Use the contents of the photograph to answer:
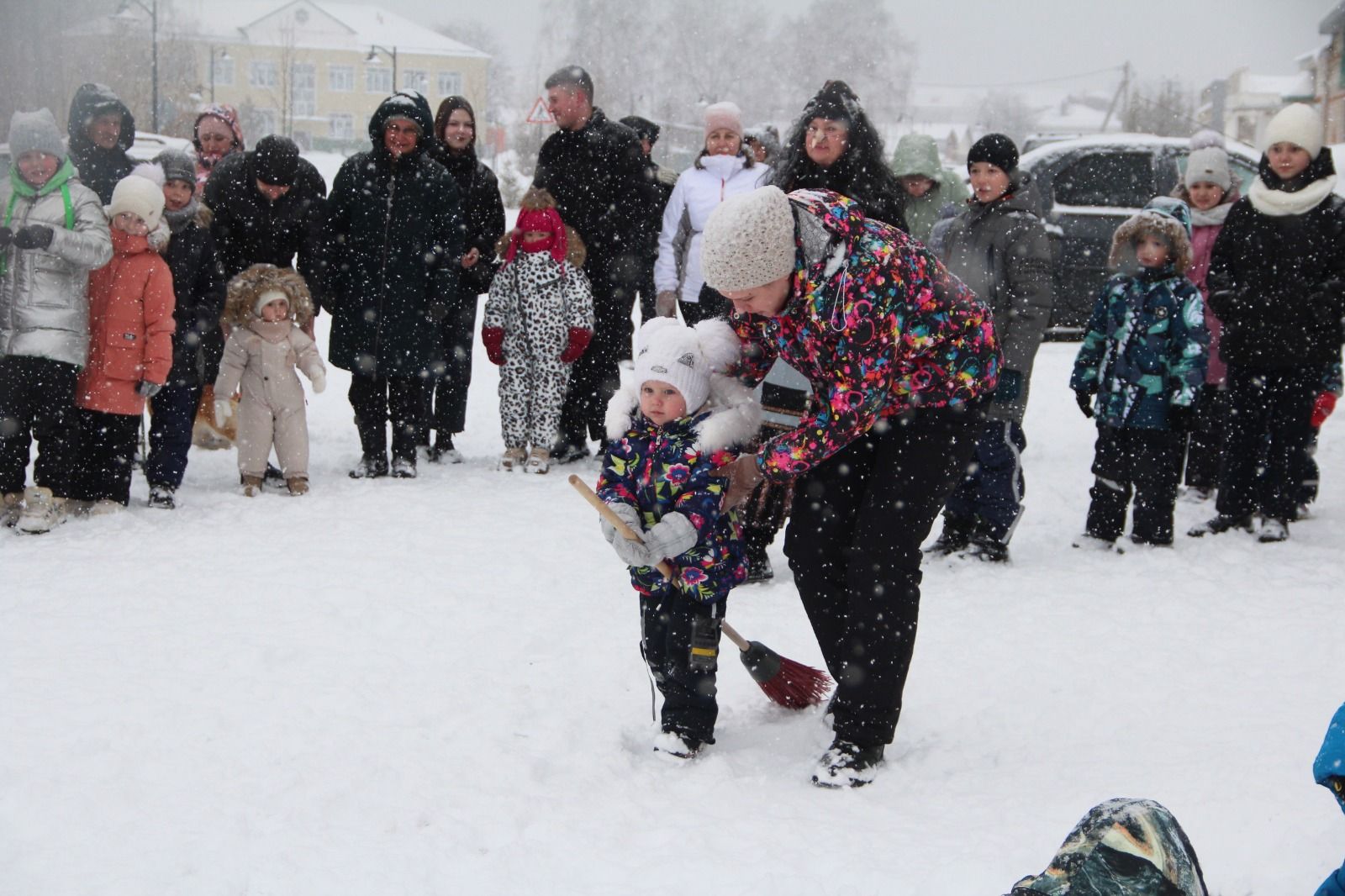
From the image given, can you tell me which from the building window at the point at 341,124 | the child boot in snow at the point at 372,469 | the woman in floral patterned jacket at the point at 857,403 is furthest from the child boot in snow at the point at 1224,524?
the building window at the point at 341,124

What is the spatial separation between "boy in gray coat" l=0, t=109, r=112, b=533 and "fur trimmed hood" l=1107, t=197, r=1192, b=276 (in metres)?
4.69

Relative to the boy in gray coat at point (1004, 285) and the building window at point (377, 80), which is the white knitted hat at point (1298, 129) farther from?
the building window at point (377, 80)

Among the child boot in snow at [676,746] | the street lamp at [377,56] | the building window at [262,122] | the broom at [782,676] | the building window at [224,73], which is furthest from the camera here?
the building window at [224,73]

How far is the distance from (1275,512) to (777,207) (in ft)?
13.5

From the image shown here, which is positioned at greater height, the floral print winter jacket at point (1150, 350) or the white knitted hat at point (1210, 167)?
the white knitted hat at point (1210, 167)

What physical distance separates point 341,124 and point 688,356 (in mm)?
60522

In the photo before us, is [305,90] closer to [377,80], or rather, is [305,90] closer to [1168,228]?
[377,80]

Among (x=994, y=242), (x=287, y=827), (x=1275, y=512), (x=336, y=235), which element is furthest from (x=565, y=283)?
(x=287, y=827)

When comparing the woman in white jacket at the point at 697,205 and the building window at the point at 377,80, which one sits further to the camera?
the building window at the point at 377,80

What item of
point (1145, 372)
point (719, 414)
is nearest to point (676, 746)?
point (719, 414)

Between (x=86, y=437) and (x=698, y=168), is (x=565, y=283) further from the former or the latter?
(x=86, y=437)

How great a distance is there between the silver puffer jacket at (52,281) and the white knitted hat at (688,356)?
327 centimetres

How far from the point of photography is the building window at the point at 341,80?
194 feet

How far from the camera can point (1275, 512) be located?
596 cm
